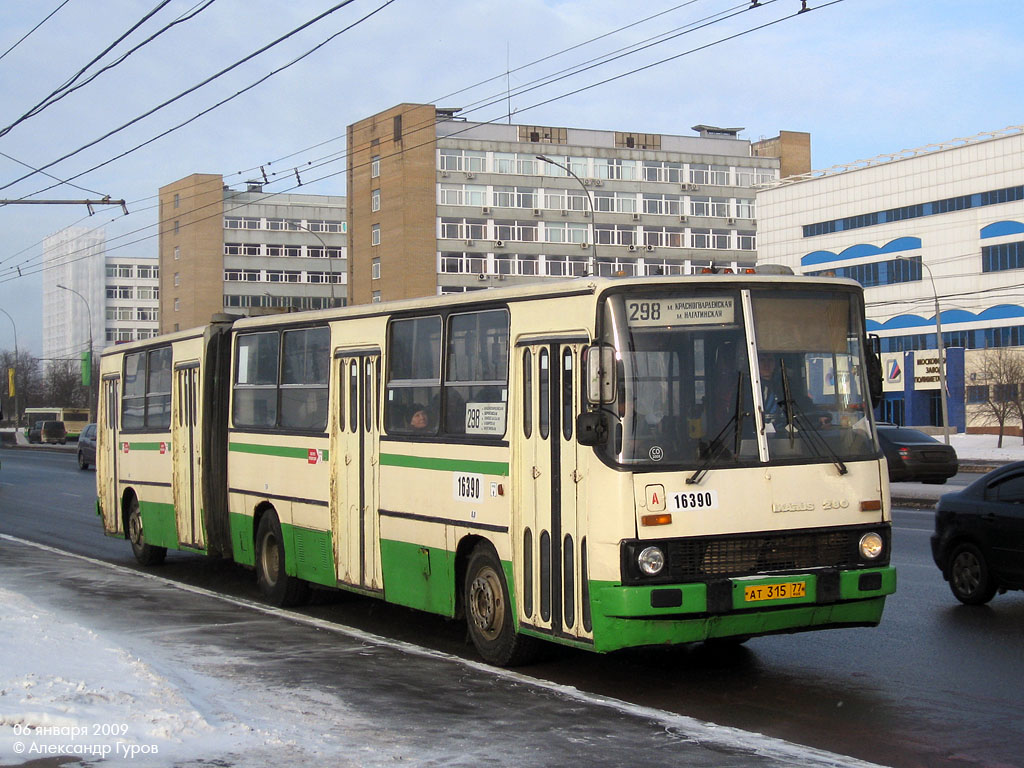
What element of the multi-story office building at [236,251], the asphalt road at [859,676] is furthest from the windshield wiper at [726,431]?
the multi-story office building at [236,251]

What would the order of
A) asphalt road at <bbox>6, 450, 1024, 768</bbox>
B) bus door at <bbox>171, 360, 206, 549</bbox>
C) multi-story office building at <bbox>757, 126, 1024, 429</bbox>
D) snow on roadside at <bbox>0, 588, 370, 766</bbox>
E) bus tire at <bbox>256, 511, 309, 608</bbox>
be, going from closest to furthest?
1. snow on roadside at <bbox>0, 588, 370, 766</bbox>
2. asphalt road at <bbox>6, 450, 1024, 768</bbox>
3. bus tire at <bbox>256, 511, 309, 608</bbox>
4. bus door at <bbox>171, 360, 206, 549</bbox>
5. multi-story office building at <bbox>757, 126, 1024, 429</bbox>

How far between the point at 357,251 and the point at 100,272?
6993 cm

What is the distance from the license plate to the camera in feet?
27.9

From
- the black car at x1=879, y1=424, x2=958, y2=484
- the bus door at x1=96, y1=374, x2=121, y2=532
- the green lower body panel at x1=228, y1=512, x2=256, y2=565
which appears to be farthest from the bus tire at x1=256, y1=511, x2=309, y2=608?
the black car at x1=879, y1=424, x2=958, y2=484

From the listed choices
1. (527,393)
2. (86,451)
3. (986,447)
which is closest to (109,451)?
(527,393)

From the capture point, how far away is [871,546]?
355 inches

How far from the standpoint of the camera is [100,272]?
15325cm

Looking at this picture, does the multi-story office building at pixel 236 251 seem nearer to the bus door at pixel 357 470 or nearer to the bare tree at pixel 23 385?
the bare tree at pixel 23 385

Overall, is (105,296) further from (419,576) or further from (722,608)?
(722,608)

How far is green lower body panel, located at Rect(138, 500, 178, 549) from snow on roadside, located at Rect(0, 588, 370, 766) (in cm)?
744

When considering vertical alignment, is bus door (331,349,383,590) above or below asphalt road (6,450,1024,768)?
above

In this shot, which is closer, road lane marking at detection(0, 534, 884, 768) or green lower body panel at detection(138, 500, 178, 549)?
road lane marking at detection(0, 534, 884, 768)

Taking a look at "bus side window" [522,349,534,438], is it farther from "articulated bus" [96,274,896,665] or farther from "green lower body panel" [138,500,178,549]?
"green lower body panel" [138,500,178,549]

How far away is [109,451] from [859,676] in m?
12.8
